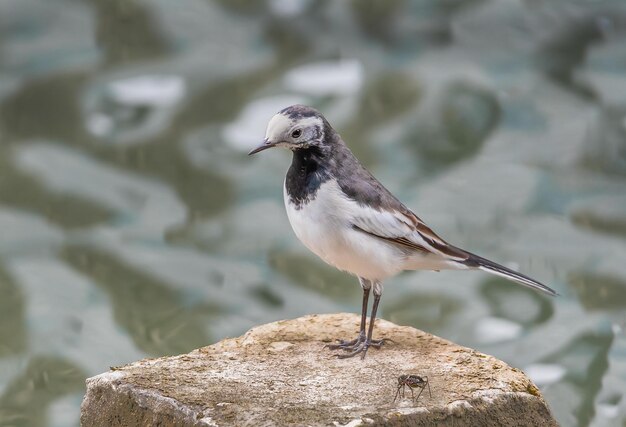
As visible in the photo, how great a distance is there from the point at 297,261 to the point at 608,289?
1.88m

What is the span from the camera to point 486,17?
8109 mm

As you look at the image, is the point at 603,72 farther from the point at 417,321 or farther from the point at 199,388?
the point at 199,388

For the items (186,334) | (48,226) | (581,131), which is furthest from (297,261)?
(581,131)

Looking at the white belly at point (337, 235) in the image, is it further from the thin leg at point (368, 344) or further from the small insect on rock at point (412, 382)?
the small insect on rock at point (412, 382)

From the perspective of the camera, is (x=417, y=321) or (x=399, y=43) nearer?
(x=417, y=321)

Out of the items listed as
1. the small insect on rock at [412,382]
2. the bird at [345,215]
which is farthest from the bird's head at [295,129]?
the small insect on rock at [412,382]

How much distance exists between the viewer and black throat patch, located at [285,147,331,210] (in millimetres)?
4598

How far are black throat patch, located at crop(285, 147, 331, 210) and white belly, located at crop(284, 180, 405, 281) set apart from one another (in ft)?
0.07

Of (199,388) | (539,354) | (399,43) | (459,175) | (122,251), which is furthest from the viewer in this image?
(399,43)

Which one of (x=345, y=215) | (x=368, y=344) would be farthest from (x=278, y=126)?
(x=368, y=344)

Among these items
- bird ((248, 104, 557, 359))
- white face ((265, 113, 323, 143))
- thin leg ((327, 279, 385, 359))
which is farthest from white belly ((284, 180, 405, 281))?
white face ((265, 113, 323, 143))

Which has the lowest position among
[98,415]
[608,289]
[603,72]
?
[98,415]

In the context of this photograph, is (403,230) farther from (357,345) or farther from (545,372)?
(545,372)

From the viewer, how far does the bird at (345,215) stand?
15.0 feet
